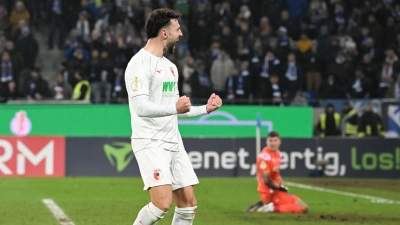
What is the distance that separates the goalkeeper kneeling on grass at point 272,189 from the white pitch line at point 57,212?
2862 mm

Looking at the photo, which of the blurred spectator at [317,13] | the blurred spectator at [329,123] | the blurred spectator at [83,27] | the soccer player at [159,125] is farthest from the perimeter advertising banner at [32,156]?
the soccer player at [159,125]

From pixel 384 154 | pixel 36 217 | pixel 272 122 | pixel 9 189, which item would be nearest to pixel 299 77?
pixel 272 122

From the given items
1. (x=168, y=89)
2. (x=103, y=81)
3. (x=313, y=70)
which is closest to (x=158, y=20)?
(x=168, y=89)

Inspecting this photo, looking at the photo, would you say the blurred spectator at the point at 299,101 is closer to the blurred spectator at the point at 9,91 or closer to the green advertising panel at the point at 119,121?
the green advertising panel at the point at 119,121

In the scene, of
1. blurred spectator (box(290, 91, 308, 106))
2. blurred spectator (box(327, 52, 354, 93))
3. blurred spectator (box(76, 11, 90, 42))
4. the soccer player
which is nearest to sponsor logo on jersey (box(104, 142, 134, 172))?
blurred spectator (box(290, 91, 308, 106))

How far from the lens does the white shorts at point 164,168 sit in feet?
22.9

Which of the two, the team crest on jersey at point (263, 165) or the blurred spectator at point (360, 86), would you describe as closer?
the team crest on jersey at point (263, 165)

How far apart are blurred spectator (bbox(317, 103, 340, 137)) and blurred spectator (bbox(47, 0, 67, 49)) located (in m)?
8.61

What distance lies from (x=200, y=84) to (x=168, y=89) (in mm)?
16232

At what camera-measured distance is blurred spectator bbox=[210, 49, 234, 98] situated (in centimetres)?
2388

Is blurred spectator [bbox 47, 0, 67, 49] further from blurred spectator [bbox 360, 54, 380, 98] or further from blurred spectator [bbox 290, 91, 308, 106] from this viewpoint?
blurred spectator [bbox 360, 54, 380, 98]

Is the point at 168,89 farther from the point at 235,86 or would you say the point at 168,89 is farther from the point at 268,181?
the point at 235,86

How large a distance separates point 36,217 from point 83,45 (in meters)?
13.5

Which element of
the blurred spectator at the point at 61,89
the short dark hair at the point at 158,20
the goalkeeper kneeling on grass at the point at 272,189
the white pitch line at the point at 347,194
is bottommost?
the white pitch line at the point at 347,194
